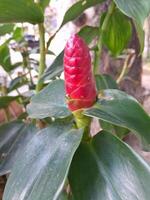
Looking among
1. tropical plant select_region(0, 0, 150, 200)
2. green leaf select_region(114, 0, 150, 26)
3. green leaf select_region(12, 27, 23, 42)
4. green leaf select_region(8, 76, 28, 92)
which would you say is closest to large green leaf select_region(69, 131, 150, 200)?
tropical plant select_region(0, 0, 150, 200)

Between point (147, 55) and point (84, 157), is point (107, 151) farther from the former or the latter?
point (147, 55)

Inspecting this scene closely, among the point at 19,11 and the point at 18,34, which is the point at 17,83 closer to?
the point at 18,34

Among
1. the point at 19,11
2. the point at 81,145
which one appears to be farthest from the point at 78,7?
the point at 81,145

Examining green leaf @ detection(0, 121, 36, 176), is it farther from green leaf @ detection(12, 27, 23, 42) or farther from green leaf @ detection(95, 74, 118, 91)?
green leaf @ detection(12, 27, 23, 42)

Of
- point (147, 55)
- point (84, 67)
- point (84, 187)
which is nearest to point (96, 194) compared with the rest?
point (84, 187)

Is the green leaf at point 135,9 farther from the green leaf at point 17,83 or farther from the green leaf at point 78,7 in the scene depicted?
the green leaf at point 17,83

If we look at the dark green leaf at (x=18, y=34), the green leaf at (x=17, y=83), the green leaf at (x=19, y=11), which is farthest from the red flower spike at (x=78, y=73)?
the dark green leaf at (x=18, y=34)
